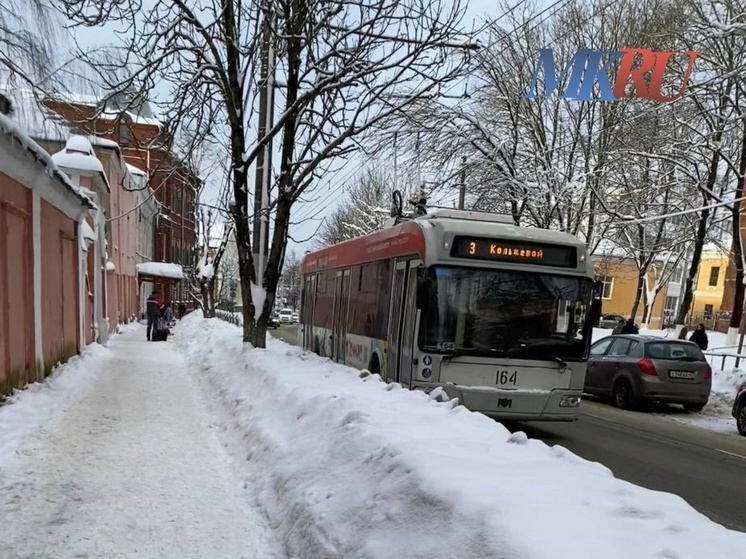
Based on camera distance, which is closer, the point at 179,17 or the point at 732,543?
the point at 732,543

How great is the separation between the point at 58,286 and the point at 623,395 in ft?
41.4

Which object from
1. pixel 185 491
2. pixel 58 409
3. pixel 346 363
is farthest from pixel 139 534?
pixel 346 363

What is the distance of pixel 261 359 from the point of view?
1080 cm

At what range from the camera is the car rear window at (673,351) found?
13.2 metres

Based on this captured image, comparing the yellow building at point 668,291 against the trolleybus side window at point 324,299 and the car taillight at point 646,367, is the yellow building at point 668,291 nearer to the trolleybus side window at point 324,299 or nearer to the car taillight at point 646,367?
the car taillight at point 646,367

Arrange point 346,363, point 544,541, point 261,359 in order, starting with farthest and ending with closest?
point 346,363
point 261,359
point 544,541

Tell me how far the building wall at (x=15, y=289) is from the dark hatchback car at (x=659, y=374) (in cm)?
1196

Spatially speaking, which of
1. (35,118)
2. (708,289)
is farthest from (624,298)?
(35,118)

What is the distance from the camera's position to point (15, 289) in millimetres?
8836

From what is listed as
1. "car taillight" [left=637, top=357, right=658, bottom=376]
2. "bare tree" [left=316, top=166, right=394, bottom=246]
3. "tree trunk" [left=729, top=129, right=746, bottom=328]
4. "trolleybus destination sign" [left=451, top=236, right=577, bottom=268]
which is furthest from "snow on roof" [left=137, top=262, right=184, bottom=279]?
"trolleybus destination sign" [left=451, top=236, right=577, bottom=268]

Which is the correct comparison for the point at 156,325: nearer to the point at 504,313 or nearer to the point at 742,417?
the point at 504,313

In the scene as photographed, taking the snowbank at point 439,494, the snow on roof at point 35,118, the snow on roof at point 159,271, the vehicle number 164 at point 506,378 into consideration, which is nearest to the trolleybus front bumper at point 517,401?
the vehicle number 164 at point 506,378

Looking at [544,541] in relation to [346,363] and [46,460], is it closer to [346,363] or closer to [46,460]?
[46,460]

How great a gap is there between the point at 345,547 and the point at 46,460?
405 centimetres
